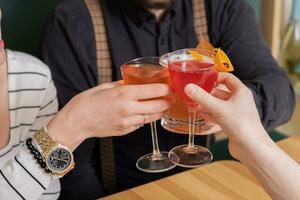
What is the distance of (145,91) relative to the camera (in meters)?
1.01

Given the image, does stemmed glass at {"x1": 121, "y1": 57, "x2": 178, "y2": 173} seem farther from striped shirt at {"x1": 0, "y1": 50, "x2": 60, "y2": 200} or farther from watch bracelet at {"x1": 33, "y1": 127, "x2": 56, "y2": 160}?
striped shirt at {"x1": 0, "y1": 50, "x2": 60, "y2": 200}

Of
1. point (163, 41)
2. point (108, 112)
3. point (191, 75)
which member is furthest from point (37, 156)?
point (163, 41)

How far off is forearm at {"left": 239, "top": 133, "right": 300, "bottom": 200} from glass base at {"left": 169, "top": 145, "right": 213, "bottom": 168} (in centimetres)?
26

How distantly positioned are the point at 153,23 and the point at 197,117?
56cm

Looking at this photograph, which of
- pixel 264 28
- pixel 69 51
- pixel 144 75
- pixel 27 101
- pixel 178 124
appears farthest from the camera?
pixel 264 28

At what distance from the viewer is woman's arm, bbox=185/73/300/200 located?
0.95 metres

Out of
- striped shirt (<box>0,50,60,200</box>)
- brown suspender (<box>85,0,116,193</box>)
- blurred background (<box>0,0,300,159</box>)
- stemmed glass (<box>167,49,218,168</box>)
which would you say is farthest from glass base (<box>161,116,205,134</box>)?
blurred background (<box>0,0,300,159</box>)

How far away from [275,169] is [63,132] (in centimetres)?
49

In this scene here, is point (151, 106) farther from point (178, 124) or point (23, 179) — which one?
point (23, 179)

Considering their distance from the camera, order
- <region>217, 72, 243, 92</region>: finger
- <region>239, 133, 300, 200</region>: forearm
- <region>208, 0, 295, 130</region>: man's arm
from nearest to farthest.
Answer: <region>239, 133, 300, 200</region>: forearm, <region>217, 72, 243, 92</region>: finger, <region>208, 0, 295, 130</region>: man's arm

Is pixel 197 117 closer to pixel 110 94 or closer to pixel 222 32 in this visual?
pixel 110 94

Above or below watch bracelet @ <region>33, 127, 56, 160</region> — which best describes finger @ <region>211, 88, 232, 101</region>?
above

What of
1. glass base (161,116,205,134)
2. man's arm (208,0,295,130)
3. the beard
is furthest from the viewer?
the beard

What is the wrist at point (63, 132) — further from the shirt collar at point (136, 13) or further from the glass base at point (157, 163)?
the shirt collar at point (136, 13)
